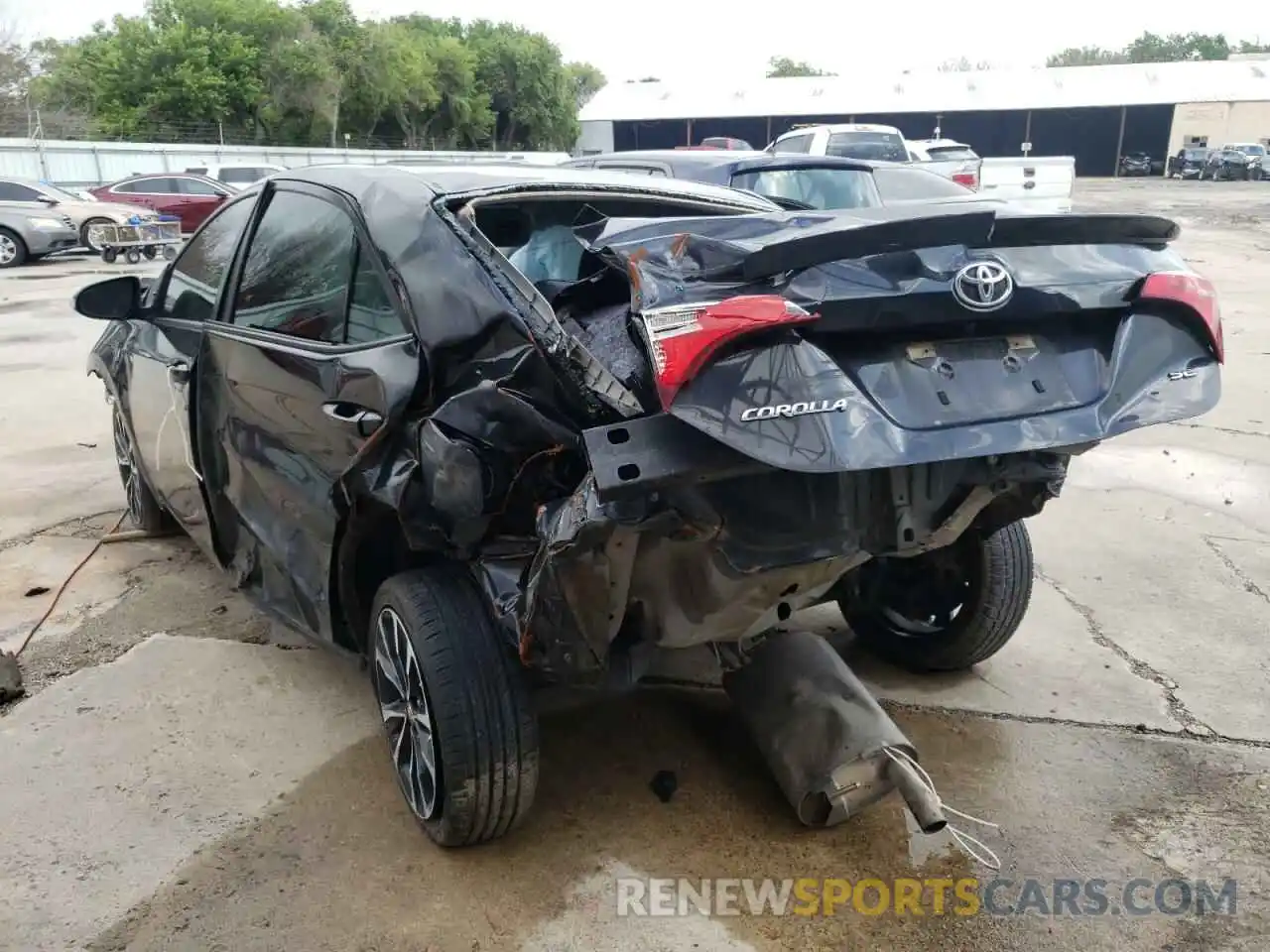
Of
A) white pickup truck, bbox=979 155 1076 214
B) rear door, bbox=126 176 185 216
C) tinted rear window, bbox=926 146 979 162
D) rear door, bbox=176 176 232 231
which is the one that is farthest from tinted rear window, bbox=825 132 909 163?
rear door, bbox=126 176 185 216

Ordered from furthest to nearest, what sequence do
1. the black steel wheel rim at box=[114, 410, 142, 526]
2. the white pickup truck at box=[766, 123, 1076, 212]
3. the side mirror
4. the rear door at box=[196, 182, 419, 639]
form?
the white pickup truck at box=[766, 123, 1076, 212]
the black steel wheel rim at box=[114, 410, 142, 526]
the side mirror
the rear door at box=[196, 182, 419, 639]

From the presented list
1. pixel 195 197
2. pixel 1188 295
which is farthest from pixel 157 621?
pixel 195 197

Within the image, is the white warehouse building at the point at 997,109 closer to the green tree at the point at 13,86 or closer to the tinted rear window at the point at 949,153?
the green tree at the point at 13,86

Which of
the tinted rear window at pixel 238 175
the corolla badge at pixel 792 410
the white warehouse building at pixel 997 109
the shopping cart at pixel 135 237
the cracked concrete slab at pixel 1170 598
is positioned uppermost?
the white warehouse building at pixel 997 109

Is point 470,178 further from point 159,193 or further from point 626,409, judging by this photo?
point 159,193

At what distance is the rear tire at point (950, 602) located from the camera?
11.4ft

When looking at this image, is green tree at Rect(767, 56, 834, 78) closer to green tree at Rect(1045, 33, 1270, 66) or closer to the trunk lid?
green tree at Rect(1045, 33, 1270, 66)

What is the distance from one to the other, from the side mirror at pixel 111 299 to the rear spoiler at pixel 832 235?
7.99 feet

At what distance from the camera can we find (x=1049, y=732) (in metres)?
3.40

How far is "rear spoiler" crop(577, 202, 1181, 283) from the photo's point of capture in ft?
7.22

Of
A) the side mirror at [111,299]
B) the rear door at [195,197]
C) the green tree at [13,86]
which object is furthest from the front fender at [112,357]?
the green tree at [13,86]

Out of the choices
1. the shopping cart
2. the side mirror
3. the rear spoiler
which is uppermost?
the rear spoiler

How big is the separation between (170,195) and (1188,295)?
21440 millimetres
